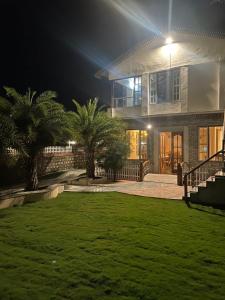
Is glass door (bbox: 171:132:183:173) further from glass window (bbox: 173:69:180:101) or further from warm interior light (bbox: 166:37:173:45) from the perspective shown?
warm interior light (bbox: 166:37:173:45)

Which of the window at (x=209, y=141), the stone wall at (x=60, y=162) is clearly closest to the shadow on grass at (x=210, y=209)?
the window at (x=209, y=141)

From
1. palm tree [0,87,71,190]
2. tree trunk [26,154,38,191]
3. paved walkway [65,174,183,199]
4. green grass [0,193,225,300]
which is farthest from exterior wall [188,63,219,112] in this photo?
tree trunk [26,154,38,191]

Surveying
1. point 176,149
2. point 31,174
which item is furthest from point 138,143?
point 31,174

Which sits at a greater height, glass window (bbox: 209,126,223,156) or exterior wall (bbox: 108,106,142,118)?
exterior wall (bbox: 108,106,142,118)

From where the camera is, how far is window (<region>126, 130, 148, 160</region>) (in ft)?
59.8

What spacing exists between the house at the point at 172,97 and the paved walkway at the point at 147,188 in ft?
6.95

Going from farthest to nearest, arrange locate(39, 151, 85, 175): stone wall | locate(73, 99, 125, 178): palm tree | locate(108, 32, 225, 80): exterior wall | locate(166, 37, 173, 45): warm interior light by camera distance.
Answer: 1. locate(166, 37, 173, 45): warm interior light
2. locate(39, 151, 85, 175): stone wall
3. locate(108, 32, 225, 80): exterior wall
4. locate(73, 99, 125, 178): palm tree

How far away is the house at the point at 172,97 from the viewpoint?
15.6 m

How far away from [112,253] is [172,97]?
13.1m

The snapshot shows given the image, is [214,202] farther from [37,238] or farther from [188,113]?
[188,113]

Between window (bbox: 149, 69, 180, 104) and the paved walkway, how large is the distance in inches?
210

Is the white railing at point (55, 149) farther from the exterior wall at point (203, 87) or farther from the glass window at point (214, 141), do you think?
the glass window at point (214, 141)

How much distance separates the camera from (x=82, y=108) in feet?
51.1

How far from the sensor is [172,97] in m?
17.0
